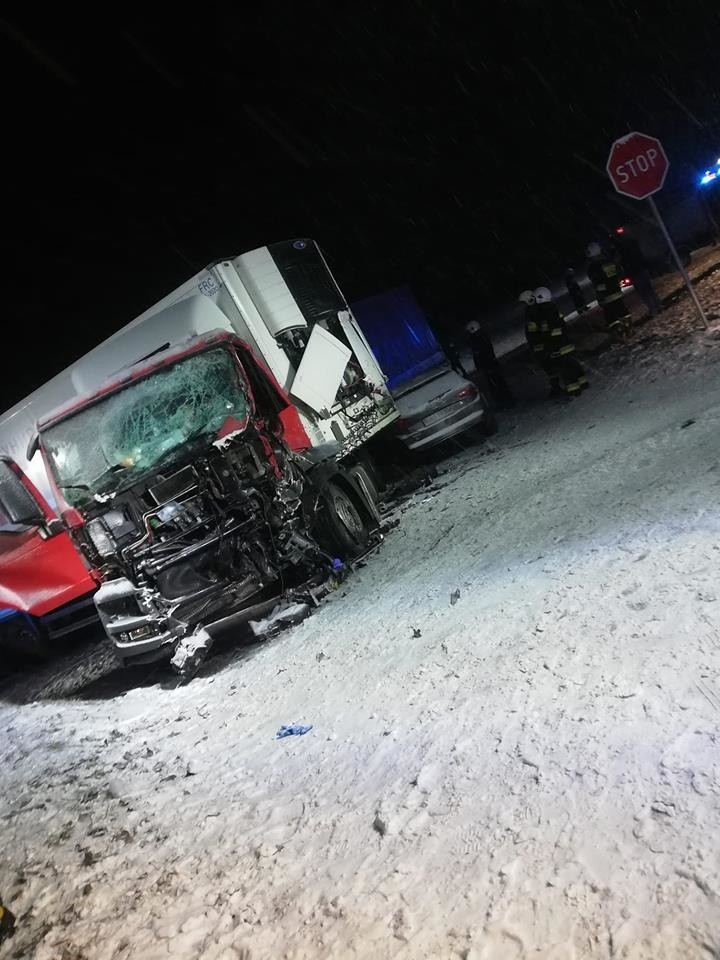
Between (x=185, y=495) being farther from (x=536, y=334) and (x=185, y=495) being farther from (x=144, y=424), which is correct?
(x=536, y=334)

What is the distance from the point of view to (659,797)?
258 cm

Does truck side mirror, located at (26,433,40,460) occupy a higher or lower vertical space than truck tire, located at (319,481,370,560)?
higher

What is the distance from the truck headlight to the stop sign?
25.0 ft

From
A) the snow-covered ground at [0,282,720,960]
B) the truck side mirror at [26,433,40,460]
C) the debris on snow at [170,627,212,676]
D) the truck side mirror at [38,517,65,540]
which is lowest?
the snow-covered ground at [0,282,720,960]

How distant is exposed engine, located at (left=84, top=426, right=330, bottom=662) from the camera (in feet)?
20.5

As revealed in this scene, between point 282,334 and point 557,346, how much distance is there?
4.66 meters

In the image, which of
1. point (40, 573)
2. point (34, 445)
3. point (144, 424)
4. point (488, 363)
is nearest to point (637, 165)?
point (488, 363)

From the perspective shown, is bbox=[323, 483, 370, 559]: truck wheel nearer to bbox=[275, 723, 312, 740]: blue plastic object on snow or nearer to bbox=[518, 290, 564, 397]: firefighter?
bbox=[275, 723, 312, 740]: blue plastic object on snow

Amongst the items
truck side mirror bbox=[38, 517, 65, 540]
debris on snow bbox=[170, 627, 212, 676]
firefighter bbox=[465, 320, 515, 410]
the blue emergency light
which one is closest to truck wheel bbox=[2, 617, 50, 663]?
truck side mirror bbox=[38, 517, 65, 540]

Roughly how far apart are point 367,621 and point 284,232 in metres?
36.7

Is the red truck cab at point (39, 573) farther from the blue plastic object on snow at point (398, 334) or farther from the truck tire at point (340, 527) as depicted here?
the blue plastic object on snow at point (398, 334)

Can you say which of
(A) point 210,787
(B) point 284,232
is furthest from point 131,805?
(B) point 284,232

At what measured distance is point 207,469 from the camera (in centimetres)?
653

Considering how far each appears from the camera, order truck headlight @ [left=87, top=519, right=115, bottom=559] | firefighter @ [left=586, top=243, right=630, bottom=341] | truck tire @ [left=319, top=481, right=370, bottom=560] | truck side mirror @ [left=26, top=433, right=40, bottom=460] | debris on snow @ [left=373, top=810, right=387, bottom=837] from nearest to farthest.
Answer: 1. debris on snow @ [left=373, top=810, right=387, bottom=837]
2. truck headlight @ [left=87, top=519, right=115, bottom=559]
3. truck side mirror @ [left=26, top=433, right=40, bottom=460]
4. truck tire @ [left=319, top=481, right=370, bottom=560]
5. firefighter @ [left=586, top=243, right=630, bottom=341]
